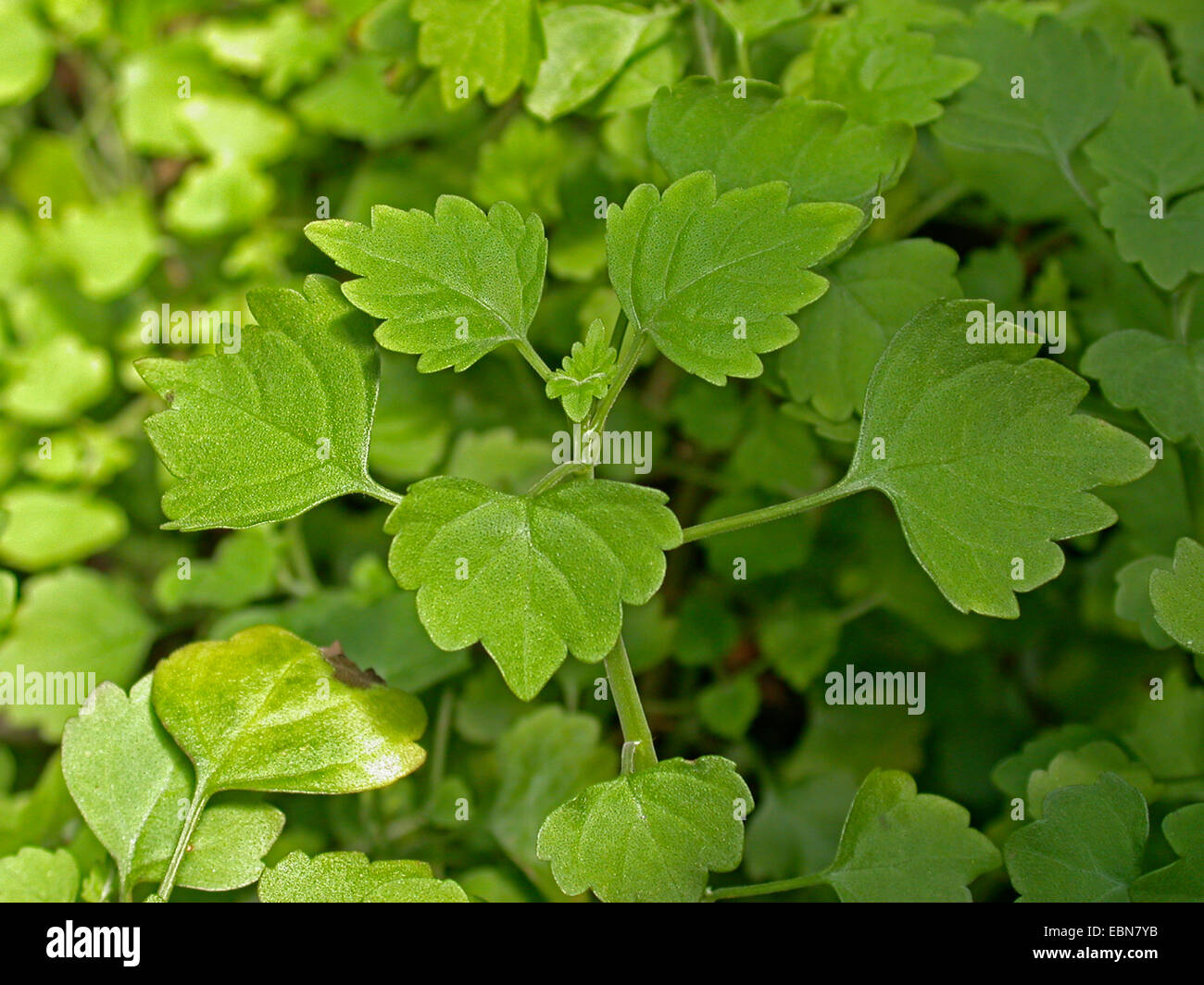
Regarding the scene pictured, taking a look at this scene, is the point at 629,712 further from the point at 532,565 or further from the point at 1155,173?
the point at 1155,173

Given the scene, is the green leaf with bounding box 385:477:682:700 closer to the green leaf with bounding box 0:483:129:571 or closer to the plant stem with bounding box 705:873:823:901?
the plant stem with bounding box 705:873:823:901

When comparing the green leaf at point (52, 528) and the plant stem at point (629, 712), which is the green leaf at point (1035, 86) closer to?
the plant stem at point (629, 712)

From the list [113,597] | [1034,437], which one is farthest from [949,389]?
[113,597]

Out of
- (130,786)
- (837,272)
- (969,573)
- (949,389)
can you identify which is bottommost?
(130,786)

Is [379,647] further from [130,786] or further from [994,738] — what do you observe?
[994,738]

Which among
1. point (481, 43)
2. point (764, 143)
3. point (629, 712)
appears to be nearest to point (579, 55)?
point (481, 43)

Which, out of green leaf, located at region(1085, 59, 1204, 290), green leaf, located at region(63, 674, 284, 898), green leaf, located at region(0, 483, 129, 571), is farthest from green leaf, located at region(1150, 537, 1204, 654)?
green leaf, located at region(0, 483, 129, 571)
